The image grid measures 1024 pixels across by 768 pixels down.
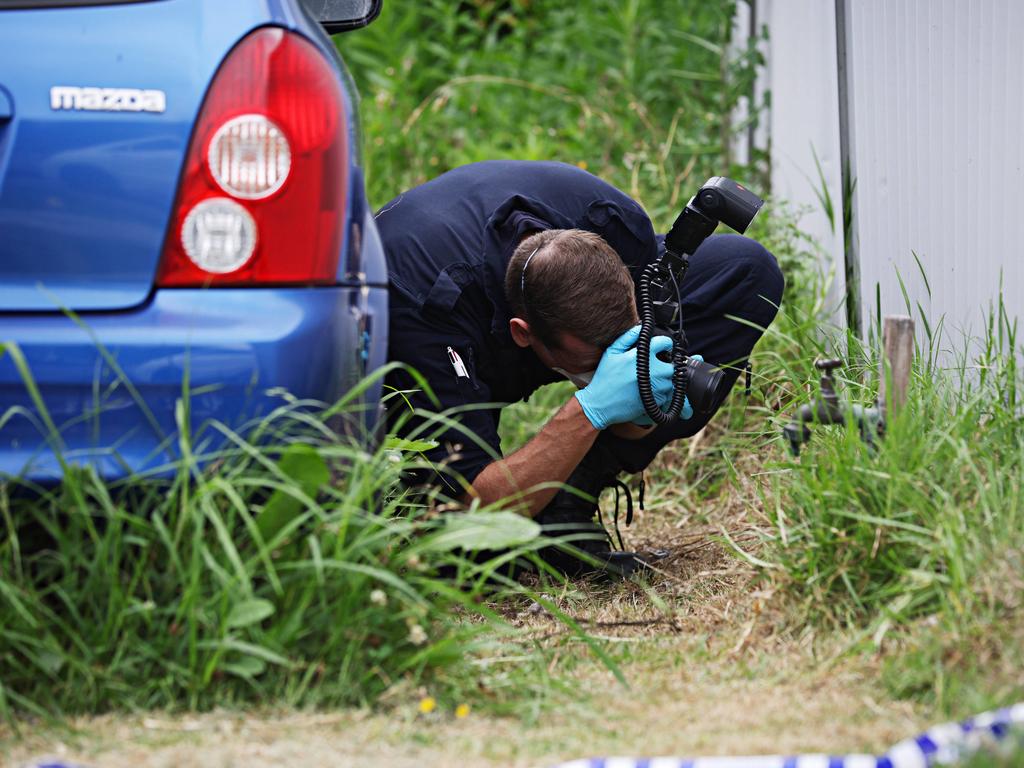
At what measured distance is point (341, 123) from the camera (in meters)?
2.10

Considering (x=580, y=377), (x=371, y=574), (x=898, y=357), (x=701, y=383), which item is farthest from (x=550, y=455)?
(x=371, y=574)

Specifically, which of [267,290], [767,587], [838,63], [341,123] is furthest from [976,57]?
[267,290]

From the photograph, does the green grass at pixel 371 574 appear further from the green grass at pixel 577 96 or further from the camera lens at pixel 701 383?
the green grass at pixel 577 96

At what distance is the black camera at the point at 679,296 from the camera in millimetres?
2828

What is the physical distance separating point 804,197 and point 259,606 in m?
3.08

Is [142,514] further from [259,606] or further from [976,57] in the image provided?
[976,57]

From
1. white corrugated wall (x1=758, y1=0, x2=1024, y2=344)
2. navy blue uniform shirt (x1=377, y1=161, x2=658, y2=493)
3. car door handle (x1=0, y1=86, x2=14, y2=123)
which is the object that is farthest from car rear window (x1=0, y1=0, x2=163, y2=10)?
white corrugated wall (x1=758, y1=0, x2=1024, y2=344)

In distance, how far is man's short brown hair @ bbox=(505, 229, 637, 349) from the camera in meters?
2.83

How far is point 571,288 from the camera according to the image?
2822 mm

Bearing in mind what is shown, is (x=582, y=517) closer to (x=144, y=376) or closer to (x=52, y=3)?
(x=144, y=376)

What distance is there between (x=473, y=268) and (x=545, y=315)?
0.80 ft

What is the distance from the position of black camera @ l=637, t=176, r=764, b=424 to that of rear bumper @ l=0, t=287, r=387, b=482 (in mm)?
1067

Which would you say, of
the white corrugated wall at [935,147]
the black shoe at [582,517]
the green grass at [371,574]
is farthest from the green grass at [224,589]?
the white corrugated wall at [935,147]

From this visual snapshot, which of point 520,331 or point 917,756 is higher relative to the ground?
point 520,331
